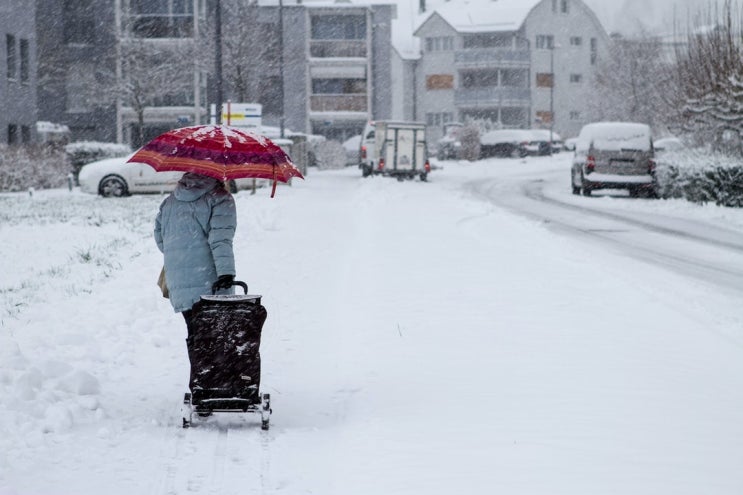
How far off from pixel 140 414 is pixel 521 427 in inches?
90.8

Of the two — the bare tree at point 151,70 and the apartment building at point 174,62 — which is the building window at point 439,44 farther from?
the bare tree at point 151,70

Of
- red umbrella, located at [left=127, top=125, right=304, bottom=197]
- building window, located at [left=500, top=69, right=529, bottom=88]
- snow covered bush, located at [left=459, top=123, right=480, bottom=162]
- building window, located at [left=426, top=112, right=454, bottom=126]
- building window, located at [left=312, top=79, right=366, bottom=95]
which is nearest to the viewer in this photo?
red umbrella, located at [left=127, top=125, right=304, bottom=197]

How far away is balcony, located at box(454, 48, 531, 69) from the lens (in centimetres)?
8000

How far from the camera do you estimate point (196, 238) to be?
240 inches

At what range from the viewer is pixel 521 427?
579 cm

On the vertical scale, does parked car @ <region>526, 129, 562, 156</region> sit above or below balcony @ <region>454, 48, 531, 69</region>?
below

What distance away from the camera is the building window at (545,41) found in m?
82.3

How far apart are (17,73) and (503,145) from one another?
31849mm

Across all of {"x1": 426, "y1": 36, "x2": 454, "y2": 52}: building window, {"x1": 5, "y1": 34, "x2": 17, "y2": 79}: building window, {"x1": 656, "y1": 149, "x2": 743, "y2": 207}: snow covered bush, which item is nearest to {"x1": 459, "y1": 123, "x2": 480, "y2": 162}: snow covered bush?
{"x1": 426, "y1": 36, "x2": 454, "y2": 52}: building window

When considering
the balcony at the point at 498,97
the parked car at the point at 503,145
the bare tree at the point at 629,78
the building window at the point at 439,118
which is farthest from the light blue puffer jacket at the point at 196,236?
the building window at the point at 439,118

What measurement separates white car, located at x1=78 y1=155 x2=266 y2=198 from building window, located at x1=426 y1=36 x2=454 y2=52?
188 ft

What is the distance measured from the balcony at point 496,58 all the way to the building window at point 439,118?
167 inches

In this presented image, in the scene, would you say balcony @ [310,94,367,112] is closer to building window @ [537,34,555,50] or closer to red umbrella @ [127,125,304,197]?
building window @ [537,34,555,50]

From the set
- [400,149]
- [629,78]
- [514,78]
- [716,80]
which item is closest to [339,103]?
[629,78]
